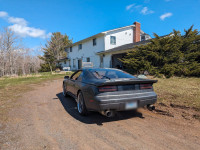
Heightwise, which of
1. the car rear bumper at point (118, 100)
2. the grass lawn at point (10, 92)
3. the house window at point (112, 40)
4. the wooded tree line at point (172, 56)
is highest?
Result: the house window at point (112, 40)

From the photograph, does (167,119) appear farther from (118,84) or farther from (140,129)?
(118,84)

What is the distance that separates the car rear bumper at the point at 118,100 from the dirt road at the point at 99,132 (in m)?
0.51

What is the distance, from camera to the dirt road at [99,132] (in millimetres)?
2359

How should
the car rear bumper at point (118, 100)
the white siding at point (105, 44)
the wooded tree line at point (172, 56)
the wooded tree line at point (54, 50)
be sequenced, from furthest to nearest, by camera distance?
the wooded tree line at point (54, 50) < the white siding at point (105, 44) < the wooded tree line at point (172, 56) < the car rear bumper at point (118, 100)

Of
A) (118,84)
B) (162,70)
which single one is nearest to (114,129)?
(118,84)

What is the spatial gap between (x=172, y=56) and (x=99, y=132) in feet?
29.7

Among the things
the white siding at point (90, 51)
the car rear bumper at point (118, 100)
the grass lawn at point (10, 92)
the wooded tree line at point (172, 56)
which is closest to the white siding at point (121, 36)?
the white siding at point (90, 51)

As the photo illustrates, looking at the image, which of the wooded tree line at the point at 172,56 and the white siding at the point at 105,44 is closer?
the wooded tree line at the point at 172,56

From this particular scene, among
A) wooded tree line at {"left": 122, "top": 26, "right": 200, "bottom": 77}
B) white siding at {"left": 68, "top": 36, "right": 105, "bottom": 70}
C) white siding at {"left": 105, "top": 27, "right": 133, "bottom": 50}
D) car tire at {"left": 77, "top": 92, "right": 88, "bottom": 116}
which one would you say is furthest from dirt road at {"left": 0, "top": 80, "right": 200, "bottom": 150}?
white siding at {"left": 68, "top": 36, "right": 105, "bottom": 70}

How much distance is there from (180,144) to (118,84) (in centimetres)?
164

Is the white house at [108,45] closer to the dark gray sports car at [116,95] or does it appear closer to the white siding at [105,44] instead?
the white siding at [105,44]

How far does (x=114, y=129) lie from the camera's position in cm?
293

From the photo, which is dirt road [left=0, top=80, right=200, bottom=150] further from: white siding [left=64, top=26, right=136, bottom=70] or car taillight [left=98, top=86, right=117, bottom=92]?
white siding [left=64, top=26, right=136, bottom=70]

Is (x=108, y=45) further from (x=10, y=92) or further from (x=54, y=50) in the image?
(x=54, y=50)
